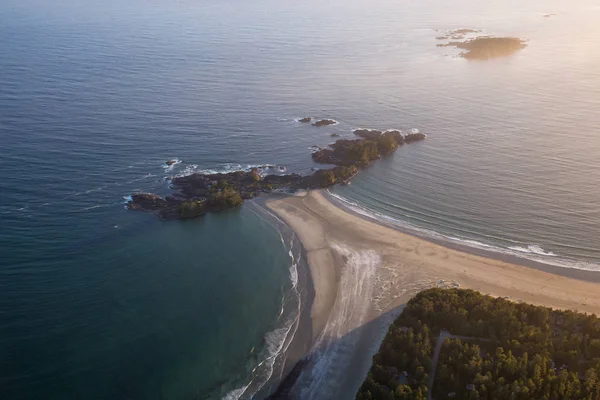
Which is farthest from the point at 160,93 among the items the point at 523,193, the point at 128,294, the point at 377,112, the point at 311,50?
the point at 523,193

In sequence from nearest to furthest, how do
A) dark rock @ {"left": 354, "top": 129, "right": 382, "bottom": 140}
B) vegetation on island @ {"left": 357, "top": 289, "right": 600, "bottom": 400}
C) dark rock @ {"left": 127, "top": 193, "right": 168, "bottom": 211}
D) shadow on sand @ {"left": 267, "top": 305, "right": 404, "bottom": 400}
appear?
vegetation on island @ {"left": 357, "top": 289, "right": 600, "bottom": 400}
shadow on sand @ {"left": 267, "top": 305, "right": 404, "bottom": 400}
dark rock @ {"left": 127, "top": 193, "right": 168, "bottom": 211}
dark rock @ {"left": 354, "top": 129, "right": 382, "bottom": 140}

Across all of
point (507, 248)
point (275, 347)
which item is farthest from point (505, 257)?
point (275, 347)

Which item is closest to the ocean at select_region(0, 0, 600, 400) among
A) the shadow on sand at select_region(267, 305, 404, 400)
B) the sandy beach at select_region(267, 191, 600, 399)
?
the shadow on sand at select_region(267, 305, 404, 400)

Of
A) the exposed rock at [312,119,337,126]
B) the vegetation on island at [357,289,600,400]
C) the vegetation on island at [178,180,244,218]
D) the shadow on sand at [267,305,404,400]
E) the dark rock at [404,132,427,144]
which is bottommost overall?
the shadow on sand at [267,305,404,400]

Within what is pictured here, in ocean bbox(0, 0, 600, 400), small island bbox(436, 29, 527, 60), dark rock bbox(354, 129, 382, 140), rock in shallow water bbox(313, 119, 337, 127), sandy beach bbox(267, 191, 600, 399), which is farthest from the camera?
small island bbox(436, 29, 527, 60)

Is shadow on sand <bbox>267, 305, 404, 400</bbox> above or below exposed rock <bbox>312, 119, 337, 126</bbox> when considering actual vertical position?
Result: below

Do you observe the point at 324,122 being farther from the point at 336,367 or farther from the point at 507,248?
the point at 336,367

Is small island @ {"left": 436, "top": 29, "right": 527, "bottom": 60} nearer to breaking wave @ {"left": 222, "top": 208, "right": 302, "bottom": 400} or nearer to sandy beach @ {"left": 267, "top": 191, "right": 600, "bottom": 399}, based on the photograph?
sandy beach @ {"left": 267, "top": 191, "right": 600, "bottom": 399}

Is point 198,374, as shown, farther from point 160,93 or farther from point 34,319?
point 160,93

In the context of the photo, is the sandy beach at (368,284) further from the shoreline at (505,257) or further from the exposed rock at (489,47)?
the exposed rock at (489,47)
